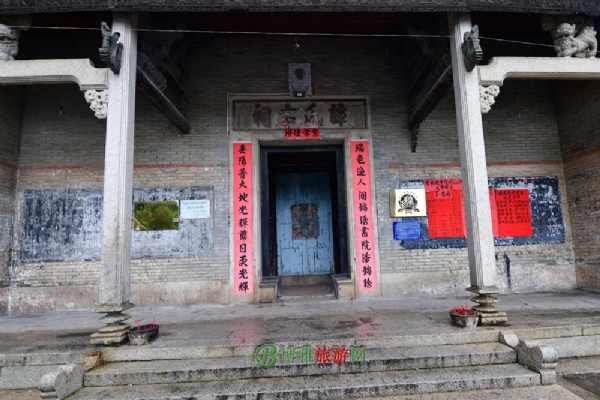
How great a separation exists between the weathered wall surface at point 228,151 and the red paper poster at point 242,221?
7.4 inches

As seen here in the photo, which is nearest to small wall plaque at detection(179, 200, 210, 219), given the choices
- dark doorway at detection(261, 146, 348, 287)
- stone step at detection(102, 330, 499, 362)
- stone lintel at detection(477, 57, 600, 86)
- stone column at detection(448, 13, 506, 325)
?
dark doorway at detection(261, 146, 348, 287)

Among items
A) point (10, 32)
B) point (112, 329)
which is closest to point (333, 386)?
point (112, 329)

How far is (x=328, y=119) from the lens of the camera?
7.05m

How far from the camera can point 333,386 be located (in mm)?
3193

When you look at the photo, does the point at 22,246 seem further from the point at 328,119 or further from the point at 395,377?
the point at 395,377

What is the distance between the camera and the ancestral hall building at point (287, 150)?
6246 millimetres

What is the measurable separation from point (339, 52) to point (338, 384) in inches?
243

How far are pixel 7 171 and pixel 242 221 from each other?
422cm

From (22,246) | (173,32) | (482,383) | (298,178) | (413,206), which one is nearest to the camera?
(482,383)

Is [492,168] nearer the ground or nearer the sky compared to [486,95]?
nearer the ground

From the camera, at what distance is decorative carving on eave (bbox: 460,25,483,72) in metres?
4.35

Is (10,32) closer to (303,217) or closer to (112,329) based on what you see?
(112,329)

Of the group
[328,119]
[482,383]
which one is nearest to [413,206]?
[328,119]

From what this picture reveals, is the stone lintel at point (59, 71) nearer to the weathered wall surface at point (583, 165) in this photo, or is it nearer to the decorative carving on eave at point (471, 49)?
the decorative carving on eave at point (471, 49)
